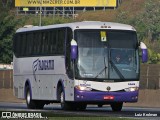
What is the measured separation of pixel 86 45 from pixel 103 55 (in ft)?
2.47

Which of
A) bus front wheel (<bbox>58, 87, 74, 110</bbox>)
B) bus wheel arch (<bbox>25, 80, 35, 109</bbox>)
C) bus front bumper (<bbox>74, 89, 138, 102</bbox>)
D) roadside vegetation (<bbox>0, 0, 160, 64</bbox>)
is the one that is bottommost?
roadside vegetation (<bbox>0, 0, 160, 64</bbox>)

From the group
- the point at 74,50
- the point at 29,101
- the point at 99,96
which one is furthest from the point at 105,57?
the point at 29,101

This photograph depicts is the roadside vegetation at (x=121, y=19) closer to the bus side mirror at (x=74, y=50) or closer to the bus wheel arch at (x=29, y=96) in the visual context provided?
the bus wheel arch at (x=29, y=96)

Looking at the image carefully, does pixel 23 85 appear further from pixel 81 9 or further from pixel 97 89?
pixel 81 9

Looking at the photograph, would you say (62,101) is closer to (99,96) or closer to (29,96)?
(99,96)

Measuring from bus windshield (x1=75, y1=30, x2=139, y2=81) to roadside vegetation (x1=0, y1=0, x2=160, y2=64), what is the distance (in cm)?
6352

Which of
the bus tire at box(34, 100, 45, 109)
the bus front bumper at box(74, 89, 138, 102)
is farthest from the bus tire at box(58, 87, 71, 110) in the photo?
the bus tire at box(34, 100, 45, 109)

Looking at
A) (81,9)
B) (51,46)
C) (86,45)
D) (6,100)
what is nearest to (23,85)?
(51,46)

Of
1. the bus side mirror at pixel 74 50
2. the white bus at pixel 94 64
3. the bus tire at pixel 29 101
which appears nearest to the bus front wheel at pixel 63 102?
the white bus at pixel 94 64

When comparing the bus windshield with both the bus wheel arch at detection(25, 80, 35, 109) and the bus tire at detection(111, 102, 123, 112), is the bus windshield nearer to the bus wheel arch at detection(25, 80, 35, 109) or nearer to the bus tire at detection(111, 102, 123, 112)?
the bus tire at detection(111, 102, 123, 112)

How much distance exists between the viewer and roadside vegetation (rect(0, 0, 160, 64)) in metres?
107

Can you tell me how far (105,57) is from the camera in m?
37.1

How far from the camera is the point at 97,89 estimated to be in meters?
37.1

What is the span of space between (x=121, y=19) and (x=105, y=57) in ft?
386
